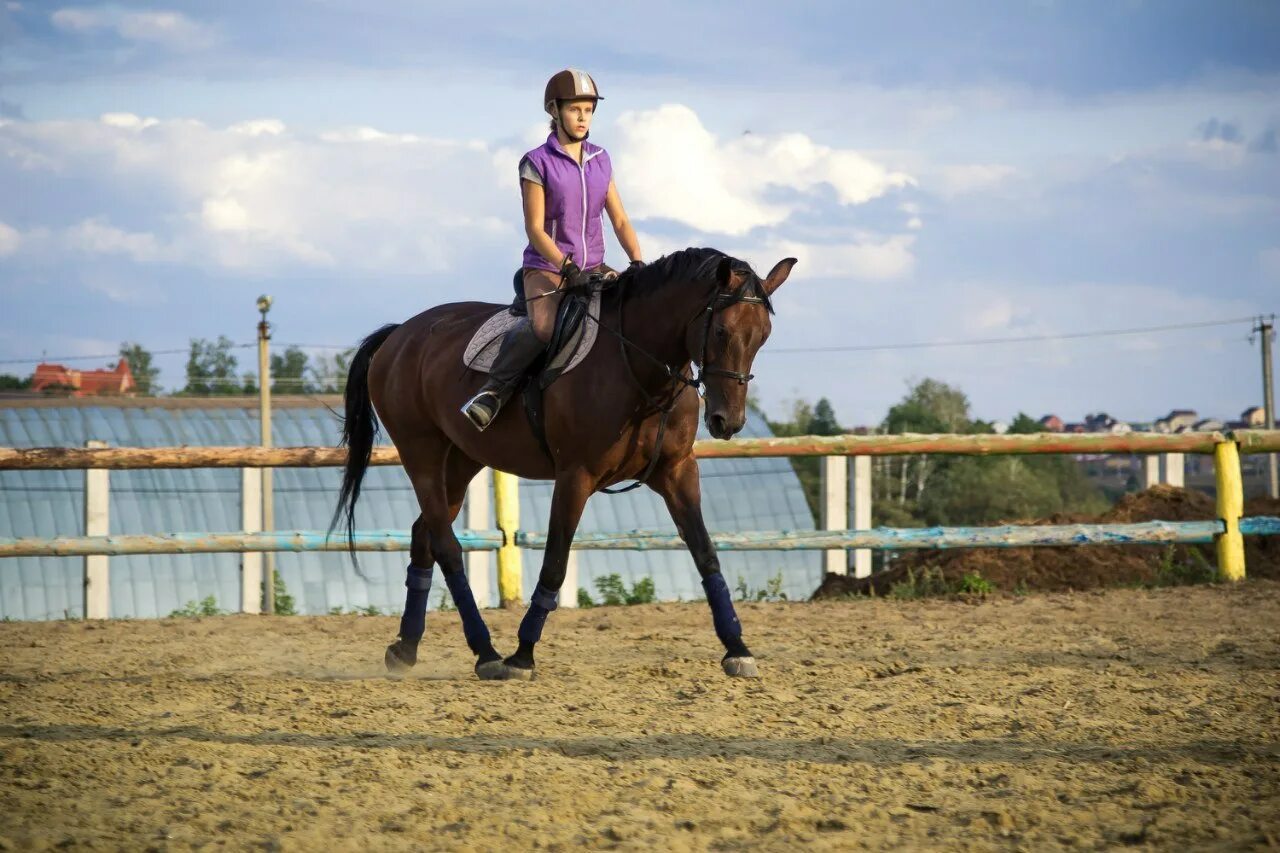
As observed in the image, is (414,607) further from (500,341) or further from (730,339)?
(730,339)

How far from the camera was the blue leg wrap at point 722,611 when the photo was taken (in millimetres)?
6160

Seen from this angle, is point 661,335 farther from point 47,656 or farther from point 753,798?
point 47,656

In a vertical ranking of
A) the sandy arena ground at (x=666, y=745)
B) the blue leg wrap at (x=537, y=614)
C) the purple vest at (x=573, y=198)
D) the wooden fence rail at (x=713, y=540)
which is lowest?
the sandy arena ground at (x=666, y=745)

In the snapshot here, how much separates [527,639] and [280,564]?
17.7 meters

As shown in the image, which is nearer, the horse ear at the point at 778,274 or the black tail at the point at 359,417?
the horse ear at the point at 778,274

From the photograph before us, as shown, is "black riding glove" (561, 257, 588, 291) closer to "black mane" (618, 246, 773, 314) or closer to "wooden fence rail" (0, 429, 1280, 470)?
"black mane" (618, 246, 773, 314)

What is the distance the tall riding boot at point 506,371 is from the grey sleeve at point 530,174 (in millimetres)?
708

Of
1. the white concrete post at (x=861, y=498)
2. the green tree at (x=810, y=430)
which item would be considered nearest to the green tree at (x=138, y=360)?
the green tree at (x=810, y=430)

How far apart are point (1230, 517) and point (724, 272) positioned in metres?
6.11

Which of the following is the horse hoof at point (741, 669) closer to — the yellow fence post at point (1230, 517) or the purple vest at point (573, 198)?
the purple vest at point (573, 198)

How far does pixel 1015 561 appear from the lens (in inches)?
458

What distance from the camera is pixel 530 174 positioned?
612cm

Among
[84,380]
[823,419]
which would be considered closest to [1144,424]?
[823,419]

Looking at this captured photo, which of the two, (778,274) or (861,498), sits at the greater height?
(778,274)
